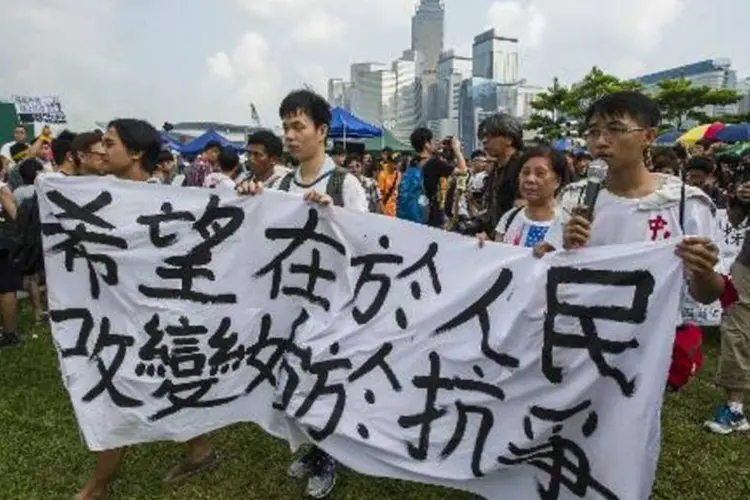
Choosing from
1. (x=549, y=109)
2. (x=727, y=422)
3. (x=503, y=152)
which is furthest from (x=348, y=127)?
(x=549, y=109)

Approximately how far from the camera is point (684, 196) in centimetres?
274

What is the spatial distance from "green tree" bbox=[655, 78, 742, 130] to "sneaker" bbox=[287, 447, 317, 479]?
31922 millimetres

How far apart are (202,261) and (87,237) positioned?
1.81 ft

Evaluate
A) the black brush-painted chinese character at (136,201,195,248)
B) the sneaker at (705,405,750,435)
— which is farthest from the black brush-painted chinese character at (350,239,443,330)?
the sneaker at (705,405,750,435)

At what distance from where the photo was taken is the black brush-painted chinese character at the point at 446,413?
283 centimetres

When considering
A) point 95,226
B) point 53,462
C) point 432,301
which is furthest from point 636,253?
point 53,462

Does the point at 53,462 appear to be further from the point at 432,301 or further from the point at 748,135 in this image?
the point at 748,135

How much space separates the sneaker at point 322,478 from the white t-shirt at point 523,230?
4.72 ft

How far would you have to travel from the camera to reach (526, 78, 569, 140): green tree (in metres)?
38.2

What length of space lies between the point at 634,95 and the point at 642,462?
136 centimetres

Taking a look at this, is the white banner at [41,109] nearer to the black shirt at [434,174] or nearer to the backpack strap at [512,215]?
the black shirt at [434,174]

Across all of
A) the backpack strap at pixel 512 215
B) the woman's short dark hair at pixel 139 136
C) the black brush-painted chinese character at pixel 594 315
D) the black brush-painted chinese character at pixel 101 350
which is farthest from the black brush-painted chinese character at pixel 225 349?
the backpack strap at pixel 512 215

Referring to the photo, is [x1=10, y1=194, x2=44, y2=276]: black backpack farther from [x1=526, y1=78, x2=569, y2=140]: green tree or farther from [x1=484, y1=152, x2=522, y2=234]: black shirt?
[x1=526, y1=78, x2=569, y2=140]: green tree

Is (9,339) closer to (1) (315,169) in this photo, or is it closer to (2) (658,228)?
(1) (315,169)
